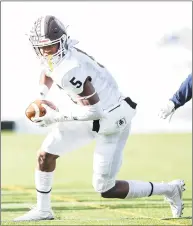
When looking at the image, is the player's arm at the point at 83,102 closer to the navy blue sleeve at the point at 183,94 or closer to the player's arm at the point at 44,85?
the player's arm at the point at 44,85

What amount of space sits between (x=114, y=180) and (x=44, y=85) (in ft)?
2.34

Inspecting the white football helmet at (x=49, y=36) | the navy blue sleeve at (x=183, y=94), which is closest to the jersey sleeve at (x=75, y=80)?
the white football helmet at (x=49, y=36)

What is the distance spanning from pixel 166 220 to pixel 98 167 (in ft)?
1.77

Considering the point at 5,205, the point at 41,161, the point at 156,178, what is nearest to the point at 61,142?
the point at 41,161

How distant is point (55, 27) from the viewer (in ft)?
14.6

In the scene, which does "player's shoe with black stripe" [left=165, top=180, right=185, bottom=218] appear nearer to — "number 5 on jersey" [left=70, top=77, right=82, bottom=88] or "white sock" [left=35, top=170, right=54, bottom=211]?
"white sock" [left=35, top=170, right=54, bottom=211]

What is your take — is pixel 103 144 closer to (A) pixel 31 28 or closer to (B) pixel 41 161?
(B) pixel 41 161

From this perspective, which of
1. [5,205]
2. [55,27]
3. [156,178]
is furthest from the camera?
[156,178]

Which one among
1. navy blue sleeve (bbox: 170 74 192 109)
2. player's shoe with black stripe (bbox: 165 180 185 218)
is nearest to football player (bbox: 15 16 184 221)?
player's shoe with black stripe (bbox: 165 180 185 218)

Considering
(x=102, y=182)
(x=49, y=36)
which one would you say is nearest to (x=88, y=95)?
(x=49, y=36)

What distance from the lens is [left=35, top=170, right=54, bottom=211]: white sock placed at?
4621 millimetres

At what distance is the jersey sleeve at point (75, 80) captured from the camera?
14.3 feet

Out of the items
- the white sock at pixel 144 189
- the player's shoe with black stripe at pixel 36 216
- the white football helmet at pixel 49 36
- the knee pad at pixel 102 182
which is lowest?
the player's shoe with black stripe at pixel 36 216

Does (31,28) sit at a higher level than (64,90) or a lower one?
higher
